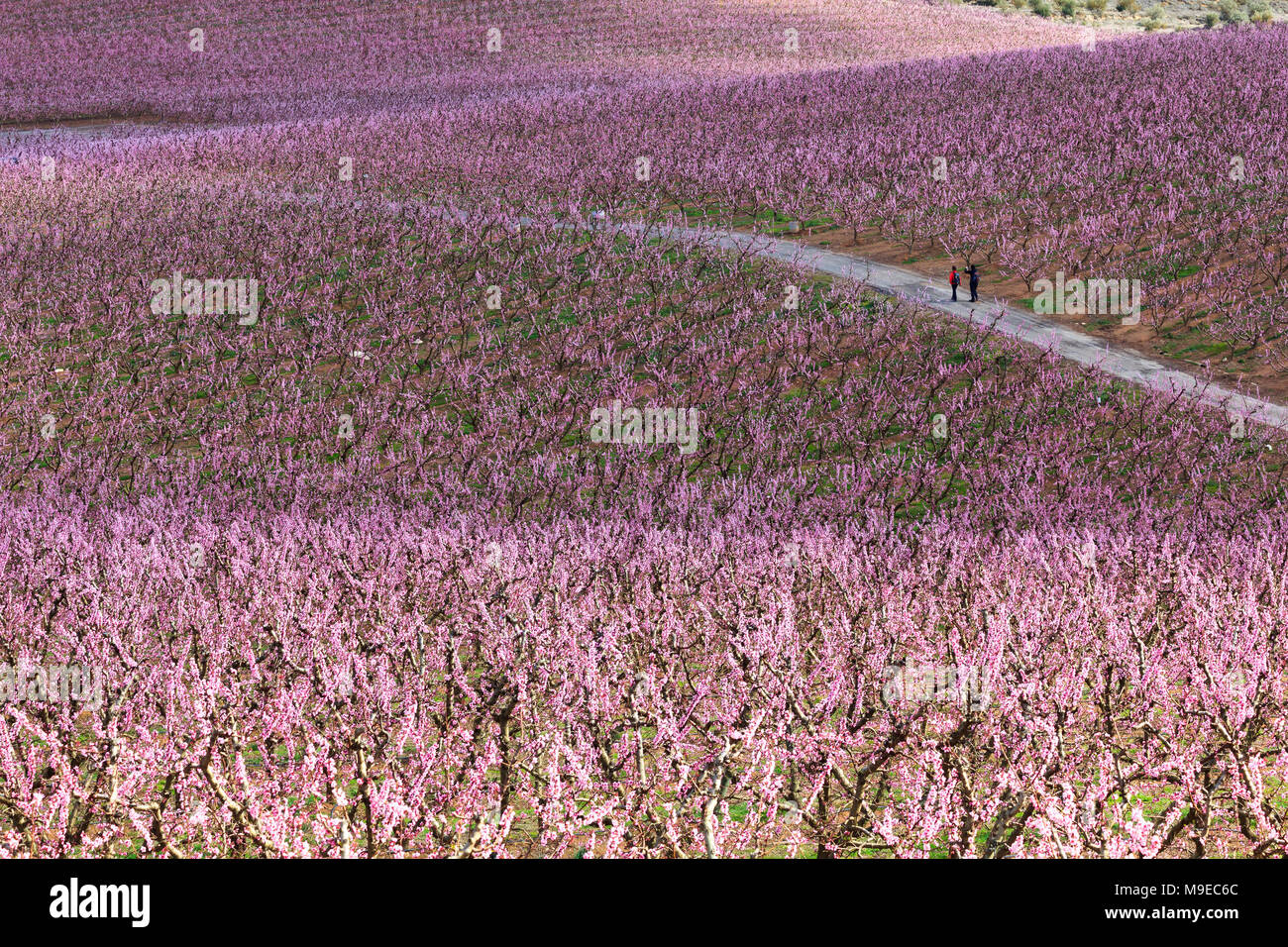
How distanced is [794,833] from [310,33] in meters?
67.7

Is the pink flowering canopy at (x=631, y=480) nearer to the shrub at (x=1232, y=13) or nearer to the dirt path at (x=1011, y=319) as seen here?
the dirt path at (x=1011, y=319)

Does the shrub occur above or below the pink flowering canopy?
above

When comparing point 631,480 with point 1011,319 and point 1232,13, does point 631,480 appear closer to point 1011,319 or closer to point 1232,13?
point 1011,319

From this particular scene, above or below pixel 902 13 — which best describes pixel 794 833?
below

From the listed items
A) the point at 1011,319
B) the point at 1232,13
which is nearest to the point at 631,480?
the point at 1011,319

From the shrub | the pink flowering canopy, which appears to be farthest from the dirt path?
the shrub

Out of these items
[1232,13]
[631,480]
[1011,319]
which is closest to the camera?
[631,480]

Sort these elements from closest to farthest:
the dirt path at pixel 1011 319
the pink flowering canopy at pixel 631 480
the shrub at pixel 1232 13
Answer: the pink flowering canopy at pixel 631 480 → the dirt path at pixel 1011 319 → the shrub at pixel 1232 13

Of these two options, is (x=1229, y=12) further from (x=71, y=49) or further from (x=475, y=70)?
(x=71, y=49)

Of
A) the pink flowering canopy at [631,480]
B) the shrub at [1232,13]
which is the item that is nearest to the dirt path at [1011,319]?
the pink flowering canopy at [631,480]

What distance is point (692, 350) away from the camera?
25.5 m

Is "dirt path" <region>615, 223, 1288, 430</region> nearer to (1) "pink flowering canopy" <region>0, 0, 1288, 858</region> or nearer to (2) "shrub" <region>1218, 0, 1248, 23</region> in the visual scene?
(1) "pink flowering canopy" <region>0, 0, 1288, 858</region>

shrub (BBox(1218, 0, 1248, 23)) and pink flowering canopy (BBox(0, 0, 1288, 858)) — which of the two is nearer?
pink flowering canopy (BBox(0, 0, 1288, 858))
